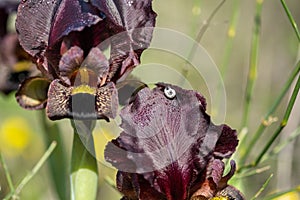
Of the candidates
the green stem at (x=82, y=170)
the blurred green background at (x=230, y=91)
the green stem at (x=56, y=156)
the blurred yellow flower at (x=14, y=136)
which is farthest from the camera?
the blurred yellow flower at (x=14, y=136)

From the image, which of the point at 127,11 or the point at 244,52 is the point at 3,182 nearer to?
the point at 127,11

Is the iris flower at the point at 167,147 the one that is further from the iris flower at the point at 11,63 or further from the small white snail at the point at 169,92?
the iris flower at the point at 11,63

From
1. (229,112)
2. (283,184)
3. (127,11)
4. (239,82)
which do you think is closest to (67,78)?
(127,11)

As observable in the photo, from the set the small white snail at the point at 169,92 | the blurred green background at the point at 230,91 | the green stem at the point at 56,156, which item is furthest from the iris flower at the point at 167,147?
the blurred green background at the point at 230,91

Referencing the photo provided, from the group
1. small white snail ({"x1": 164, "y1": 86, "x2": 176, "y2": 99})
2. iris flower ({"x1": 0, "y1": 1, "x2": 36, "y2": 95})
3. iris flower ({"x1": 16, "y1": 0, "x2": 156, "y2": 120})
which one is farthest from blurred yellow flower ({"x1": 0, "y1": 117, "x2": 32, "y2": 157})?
small white snail ({"x1": 164, "y1": 86, "x2": 176, "y2": 99})

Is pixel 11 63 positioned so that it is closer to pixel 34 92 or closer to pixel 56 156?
pixel 56 156

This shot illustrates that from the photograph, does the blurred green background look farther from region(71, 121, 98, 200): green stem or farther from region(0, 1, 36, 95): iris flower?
region(71, 121, 98, 200): green stem

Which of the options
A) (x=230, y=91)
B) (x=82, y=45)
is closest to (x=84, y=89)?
(x=82, y=45)
